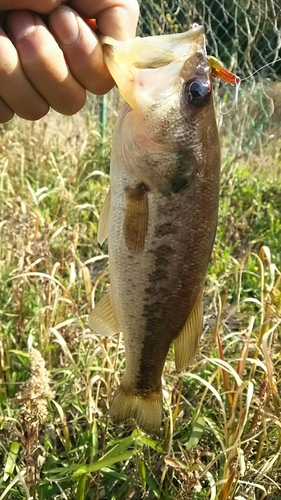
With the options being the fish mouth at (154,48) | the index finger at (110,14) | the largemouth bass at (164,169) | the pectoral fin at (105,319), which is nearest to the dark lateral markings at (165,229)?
the largemouth bass at (164,169)

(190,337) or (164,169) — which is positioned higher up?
(164,169)

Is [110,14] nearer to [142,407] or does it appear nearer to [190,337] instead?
[190,337]

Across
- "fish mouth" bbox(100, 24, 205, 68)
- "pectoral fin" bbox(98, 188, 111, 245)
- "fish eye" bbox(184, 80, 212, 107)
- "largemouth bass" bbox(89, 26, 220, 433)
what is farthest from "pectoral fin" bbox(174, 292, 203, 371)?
"fish mouth" bbox(100, 24, 205, 68)

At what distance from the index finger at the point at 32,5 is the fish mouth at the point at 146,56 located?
0.14m

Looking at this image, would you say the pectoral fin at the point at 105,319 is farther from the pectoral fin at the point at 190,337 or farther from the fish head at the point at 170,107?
the fish head at the point at 170,107

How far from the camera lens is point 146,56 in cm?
131

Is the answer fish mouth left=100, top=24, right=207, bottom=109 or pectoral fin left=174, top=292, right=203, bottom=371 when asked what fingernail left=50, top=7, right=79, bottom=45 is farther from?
pectoral fin left=174, top=292, right=203, bottom=371

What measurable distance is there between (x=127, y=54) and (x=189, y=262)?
499 mm

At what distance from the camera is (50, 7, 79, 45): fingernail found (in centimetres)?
134

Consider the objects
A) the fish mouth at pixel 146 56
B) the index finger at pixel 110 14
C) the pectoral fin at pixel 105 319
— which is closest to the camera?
the fish mouth at pixel 146 56

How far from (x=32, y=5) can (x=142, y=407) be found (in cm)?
105

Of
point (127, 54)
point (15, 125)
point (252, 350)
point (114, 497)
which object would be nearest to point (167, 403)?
point (114, 497)

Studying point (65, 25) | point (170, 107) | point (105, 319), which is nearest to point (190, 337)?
point (105, 319)

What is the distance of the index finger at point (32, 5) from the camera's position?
4.30ft
